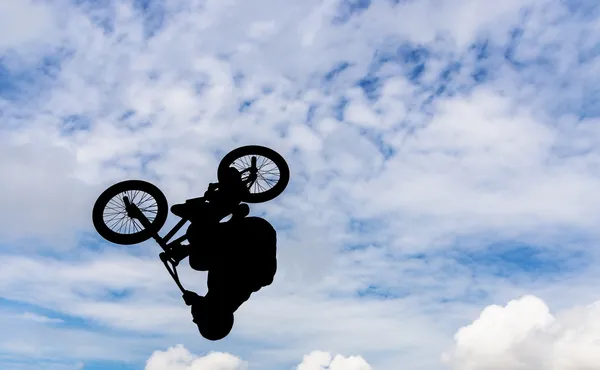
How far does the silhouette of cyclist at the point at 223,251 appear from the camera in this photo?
13477 mm

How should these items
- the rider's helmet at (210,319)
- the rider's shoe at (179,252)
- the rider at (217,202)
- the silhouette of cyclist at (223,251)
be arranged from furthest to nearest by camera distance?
the rider's shoe at (179,252) → the rider at (217,202) → the silhouette of cyclist at (223,251) → the rider's helmet at (210,319)

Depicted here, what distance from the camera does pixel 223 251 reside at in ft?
44.5

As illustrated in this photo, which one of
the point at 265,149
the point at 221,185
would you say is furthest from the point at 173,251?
the point at 265,149

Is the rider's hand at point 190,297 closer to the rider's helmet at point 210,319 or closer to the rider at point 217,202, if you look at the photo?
the rider's helmet at point 210,319

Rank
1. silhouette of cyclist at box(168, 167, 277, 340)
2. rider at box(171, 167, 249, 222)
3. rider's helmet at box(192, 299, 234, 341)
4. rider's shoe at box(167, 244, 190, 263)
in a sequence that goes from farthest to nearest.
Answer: rider's shoe at box(167, 244, 190, 263)
rider at box(171, 167, 249, 222)
silhouette of cyclist at box(168, 167, 277, 340)
rider's helmet at box(192, 299, 234, 341)

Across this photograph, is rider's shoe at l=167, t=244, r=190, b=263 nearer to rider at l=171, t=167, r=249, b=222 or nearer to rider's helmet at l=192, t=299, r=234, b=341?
rider at l=171, t=167, r=249, b=222

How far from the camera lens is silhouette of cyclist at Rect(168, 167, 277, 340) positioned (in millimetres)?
13477

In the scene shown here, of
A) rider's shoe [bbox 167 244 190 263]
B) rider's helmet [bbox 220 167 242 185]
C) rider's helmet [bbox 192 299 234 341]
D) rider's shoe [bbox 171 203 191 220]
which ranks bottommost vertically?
rider's helmet [bbox 192 299 234 341]

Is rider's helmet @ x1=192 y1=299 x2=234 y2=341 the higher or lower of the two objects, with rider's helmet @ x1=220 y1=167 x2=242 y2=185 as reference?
lower

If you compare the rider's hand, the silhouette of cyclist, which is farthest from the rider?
the rider's hand

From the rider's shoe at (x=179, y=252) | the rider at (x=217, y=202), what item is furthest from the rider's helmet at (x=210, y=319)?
the rider at (x=217, y=202)

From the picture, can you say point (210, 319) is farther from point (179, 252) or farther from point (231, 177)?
point (231, 177)

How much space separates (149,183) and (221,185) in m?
1.70

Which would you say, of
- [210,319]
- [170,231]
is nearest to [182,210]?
[170,231]
